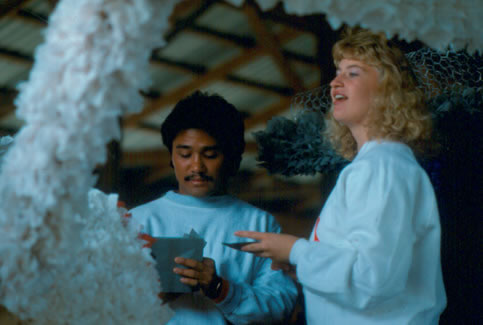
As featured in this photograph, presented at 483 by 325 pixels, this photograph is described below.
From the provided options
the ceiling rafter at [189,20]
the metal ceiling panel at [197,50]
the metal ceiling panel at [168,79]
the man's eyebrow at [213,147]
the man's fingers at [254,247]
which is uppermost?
the ceiling rafter at [189,20]

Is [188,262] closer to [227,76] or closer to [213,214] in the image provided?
[213,214]

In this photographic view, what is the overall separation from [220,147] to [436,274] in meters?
0.60

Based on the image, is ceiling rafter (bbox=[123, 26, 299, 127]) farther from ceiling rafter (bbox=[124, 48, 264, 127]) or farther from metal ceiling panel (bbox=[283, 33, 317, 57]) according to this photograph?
metal ceiling panel (bbox=[283, 33, 317, 57])

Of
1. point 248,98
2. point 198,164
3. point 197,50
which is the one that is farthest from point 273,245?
point 248,98

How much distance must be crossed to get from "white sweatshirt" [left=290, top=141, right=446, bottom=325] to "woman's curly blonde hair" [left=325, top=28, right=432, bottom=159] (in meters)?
0.04

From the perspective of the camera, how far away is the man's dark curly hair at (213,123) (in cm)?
129

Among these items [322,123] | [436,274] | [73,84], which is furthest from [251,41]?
[73,84]

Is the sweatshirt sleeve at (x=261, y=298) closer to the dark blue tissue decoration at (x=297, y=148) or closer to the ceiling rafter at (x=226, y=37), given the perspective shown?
the dark blue tissue decoration at (x=297, y=148)

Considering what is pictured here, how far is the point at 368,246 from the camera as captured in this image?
30.2 inches

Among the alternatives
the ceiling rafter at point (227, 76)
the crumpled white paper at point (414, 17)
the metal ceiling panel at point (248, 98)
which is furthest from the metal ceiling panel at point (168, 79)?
the crumpled white paper at point (414, 17)

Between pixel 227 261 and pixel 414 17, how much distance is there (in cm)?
76

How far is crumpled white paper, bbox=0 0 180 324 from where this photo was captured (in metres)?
0.49

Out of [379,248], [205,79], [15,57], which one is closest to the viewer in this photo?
[379,248]

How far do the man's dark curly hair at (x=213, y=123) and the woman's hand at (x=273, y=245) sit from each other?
409mm
